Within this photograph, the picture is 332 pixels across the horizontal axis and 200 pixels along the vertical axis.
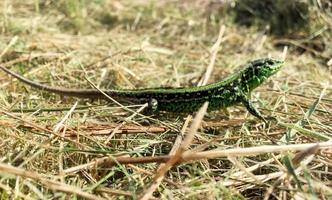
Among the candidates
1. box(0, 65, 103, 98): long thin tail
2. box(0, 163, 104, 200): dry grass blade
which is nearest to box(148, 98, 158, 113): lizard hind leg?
box(0, 65, 103, 98): long thin tail

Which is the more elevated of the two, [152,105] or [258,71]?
[258,71]

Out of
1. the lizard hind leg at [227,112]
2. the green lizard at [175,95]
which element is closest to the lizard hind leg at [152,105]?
the green lizard at [175,95]

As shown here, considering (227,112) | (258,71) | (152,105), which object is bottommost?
(227,112)

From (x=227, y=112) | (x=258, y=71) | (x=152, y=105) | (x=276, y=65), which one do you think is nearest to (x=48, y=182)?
(x=152, y=105)

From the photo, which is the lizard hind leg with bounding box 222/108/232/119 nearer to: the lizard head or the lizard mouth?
the lizard head

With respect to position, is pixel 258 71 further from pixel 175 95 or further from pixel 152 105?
pixel 152 105

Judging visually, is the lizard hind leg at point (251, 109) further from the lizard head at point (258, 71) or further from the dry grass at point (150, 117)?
the lizard head at point (258, 71)
